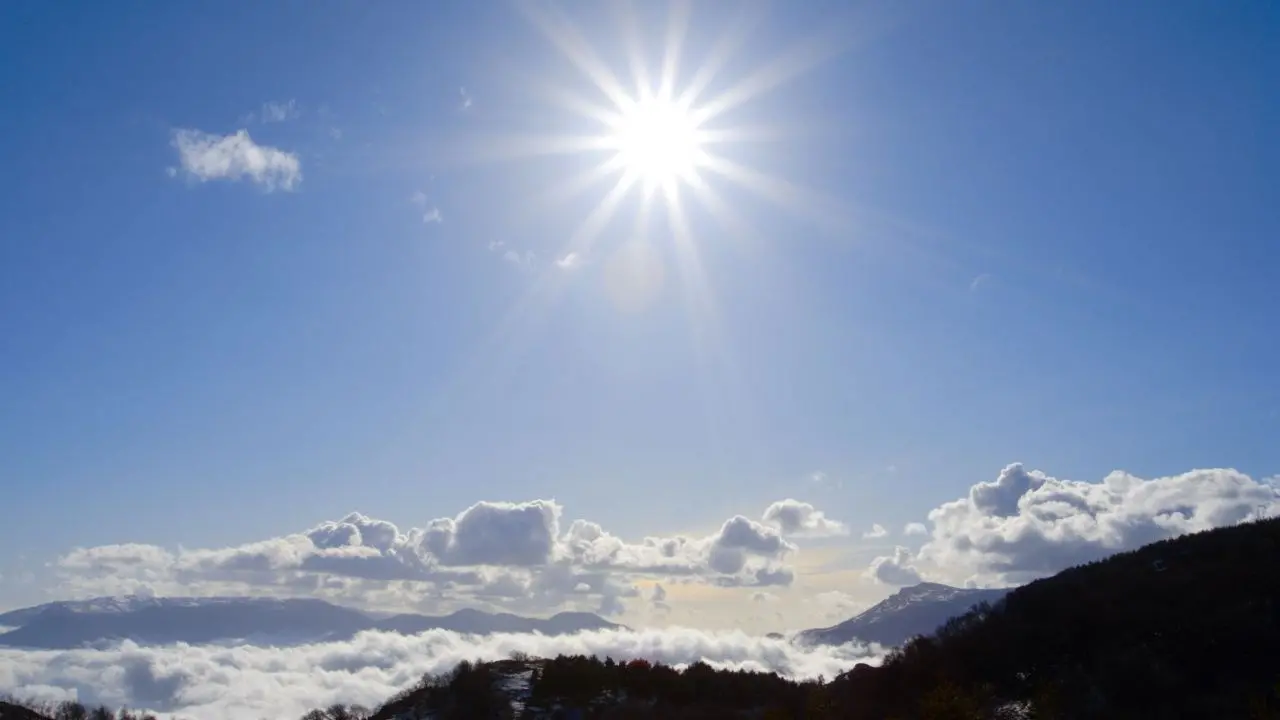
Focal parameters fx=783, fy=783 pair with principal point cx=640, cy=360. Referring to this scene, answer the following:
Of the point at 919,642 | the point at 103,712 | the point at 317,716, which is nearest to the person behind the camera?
the point at 919,642

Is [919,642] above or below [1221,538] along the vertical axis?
below

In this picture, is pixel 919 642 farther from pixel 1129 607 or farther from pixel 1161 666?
pixel 1161 666

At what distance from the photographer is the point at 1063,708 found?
80.2ft

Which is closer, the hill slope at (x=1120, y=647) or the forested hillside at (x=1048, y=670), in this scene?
the hill slope at (x=1120, y=647)

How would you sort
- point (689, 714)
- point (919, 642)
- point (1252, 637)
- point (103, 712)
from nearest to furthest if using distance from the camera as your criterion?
point (1252, 637), point (919, 642), point (689, 714), point (103, 712)

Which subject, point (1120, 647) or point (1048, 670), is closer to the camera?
point (1120, 647)

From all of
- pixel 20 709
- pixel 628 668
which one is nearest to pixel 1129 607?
pixel 628 668

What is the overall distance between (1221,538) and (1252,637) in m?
18.6

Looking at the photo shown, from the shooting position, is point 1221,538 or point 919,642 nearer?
point 919,642

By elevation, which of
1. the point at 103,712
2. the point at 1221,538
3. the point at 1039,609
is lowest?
the point at 103,712

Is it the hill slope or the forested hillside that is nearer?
the hill slope

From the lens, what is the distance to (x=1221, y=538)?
4188cm

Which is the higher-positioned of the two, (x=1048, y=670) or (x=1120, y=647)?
(x=1120, y=647)

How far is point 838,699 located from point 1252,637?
600 inches
